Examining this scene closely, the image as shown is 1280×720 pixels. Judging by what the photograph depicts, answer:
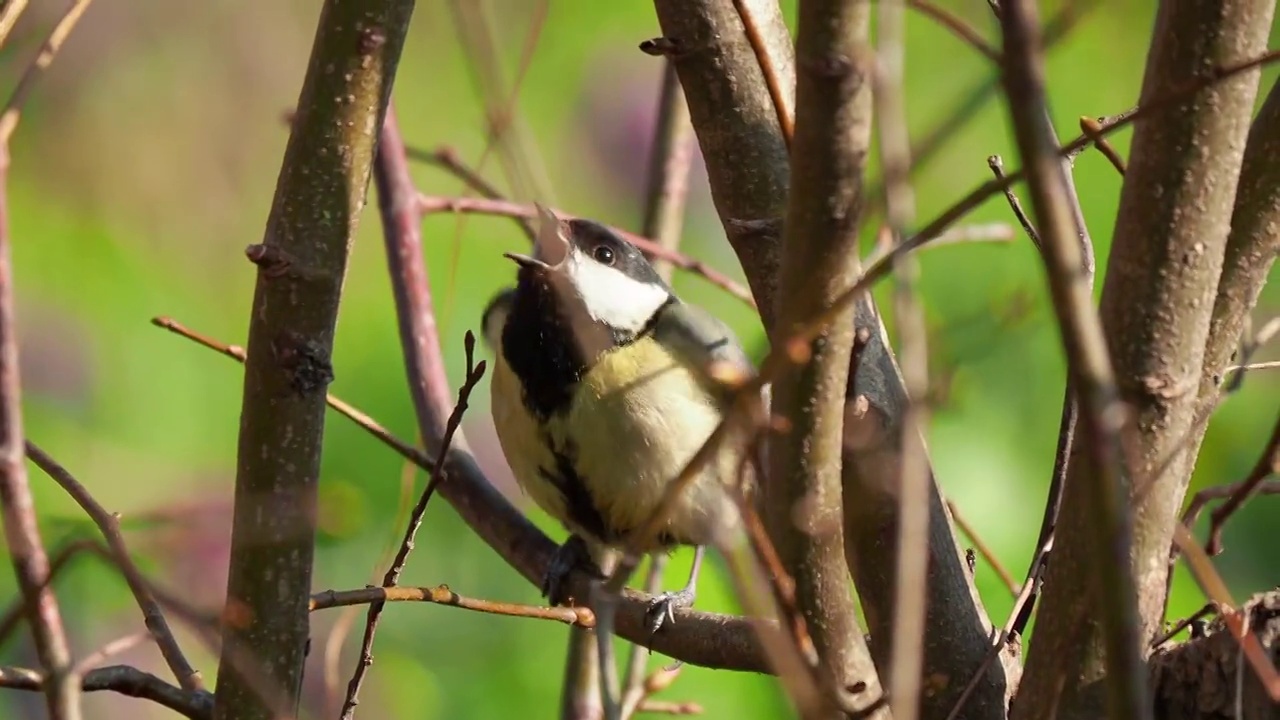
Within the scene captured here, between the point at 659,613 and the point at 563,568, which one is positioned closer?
the point at 659,613

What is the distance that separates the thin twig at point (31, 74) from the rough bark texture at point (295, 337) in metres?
0.12

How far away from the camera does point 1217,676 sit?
2.60ft

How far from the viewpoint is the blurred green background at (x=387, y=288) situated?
1.78 metres

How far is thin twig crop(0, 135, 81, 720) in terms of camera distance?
0.46 metres

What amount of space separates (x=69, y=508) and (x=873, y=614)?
4.04 ft

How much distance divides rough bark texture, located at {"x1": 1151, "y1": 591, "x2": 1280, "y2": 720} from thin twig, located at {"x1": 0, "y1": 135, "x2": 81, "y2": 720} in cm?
60

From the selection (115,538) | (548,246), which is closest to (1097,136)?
(115,538)

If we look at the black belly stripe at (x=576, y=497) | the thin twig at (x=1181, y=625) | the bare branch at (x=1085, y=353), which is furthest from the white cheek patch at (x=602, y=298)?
the bare branch at (x=1085, y=353)

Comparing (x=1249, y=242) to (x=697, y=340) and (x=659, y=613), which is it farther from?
(x=697, y=340)

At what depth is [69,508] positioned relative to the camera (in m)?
1.71

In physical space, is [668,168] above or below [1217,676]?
above

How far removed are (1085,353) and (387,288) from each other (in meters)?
1.65

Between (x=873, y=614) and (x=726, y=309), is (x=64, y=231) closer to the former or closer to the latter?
(x=726, y=309)

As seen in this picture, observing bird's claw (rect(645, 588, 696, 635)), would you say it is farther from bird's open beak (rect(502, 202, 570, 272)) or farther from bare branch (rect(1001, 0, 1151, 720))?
bare branch (rect(1001, 0, 1151, 720))
